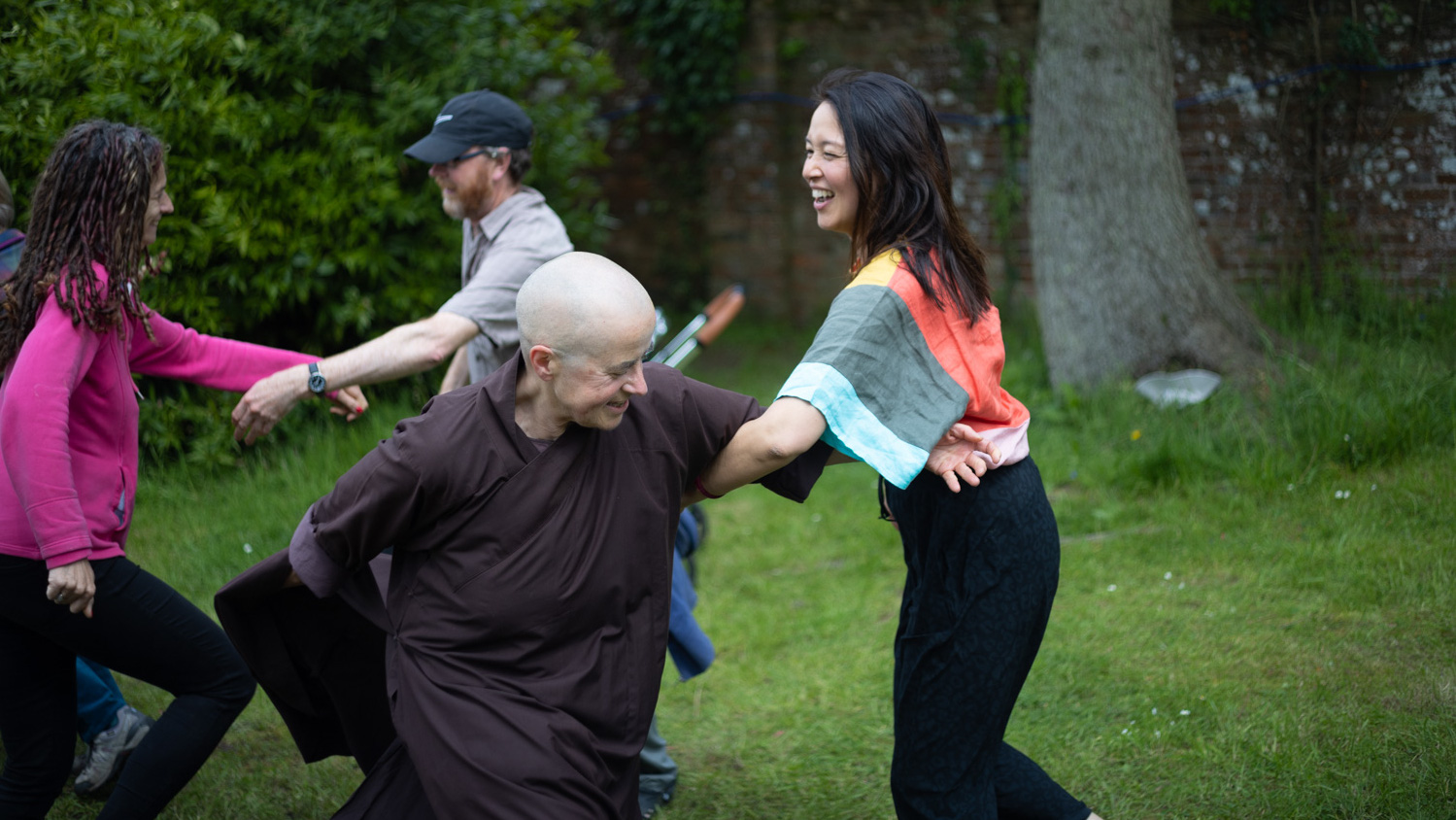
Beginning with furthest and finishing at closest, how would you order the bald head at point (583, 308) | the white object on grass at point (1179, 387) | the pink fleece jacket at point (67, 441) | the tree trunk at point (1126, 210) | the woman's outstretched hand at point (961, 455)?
the tree trunk at point (1126, 210), the white object on grass at point (1179, 387), the pink fleece jacket at point (67, 441), the woman's outstretched hand at point (961, 455), the bald head at point (583, 308)

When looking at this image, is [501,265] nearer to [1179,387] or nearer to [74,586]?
[74,586]

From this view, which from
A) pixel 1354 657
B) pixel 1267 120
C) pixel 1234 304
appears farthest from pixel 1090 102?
pixel 1354 657

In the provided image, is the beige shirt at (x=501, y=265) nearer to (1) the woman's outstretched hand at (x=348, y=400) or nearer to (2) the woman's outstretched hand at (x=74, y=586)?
(1) the woman's outstretched hand at (x=348, y=400)

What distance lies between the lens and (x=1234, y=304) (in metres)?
6.30

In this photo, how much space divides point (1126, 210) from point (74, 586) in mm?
5508

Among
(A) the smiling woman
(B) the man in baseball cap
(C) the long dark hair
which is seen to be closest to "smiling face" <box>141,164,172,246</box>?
(B) the man in baseball cap

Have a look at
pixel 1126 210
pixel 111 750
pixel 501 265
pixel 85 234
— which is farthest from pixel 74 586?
pixel 1126 210

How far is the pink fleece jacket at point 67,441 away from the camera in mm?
2646

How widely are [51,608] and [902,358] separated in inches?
87.5

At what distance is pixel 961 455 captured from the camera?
7.85 ft

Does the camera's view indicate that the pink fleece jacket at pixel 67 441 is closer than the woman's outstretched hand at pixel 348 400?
Yes

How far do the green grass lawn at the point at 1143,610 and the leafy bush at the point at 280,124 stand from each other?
2.60ft

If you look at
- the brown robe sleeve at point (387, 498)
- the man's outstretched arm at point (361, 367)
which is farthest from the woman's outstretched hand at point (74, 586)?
the brown robe sleeve at point (387, 498)

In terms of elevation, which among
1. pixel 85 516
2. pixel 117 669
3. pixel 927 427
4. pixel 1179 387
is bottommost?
pixel 1179 387
